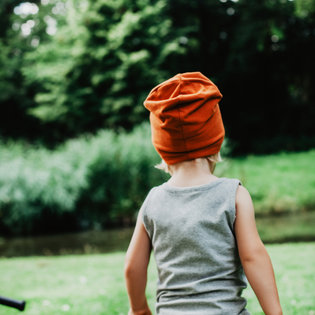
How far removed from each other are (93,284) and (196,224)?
3.94 meters

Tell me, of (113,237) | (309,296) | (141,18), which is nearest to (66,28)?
(141,18)

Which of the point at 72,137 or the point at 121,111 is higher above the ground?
the point at 121,111

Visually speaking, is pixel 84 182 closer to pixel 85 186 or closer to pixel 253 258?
pixel 85 186

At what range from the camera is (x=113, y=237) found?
10812 millimetres

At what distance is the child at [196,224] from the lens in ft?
5.20

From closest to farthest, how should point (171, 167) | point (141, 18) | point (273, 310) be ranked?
point (273, 310) → point (171, 167) → point (141, 18)

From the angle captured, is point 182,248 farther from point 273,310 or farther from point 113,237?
point 113,237

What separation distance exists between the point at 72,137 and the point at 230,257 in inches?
850

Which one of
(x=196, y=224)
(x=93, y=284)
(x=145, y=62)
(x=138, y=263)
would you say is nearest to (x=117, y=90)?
(x=145, y=62)

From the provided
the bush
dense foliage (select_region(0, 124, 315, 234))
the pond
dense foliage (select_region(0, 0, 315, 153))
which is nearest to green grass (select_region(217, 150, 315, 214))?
dense foliage (select_region(0, 124, 315, 234))

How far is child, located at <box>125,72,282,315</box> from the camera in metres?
1.59

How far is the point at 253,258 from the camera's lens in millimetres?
1582

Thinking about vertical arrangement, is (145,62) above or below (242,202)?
below

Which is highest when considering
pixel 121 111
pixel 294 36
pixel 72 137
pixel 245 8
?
pixel 245 8
